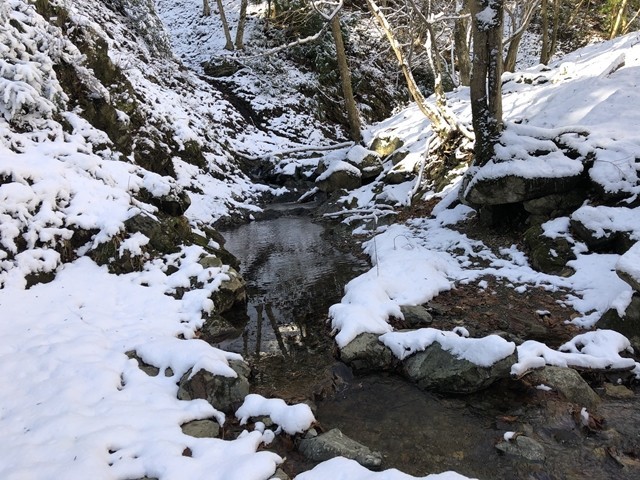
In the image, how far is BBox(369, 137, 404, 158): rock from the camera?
14.7 meters

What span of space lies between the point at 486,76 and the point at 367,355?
20.3 feet

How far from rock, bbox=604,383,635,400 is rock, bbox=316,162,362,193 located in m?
11.0

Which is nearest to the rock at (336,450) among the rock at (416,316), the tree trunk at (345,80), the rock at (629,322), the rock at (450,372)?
the rock at (450,372)

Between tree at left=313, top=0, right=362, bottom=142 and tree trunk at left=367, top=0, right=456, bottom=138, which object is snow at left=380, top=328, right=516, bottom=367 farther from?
tree at left=313, top=0, right=362, bottom=142

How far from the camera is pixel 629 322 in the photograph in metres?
4.77

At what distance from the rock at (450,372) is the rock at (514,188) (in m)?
3.89

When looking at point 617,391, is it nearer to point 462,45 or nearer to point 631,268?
point 631,268

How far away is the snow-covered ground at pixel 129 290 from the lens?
10.5ft

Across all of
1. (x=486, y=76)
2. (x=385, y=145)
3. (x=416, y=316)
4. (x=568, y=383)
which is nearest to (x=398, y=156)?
(x=385, y=145)

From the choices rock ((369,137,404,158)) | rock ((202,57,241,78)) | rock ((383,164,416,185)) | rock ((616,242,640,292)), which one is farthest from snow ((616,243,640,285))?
rock ((202,57,241,78))

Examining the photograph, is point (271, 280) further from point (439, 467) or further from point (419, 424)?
point (439, 467)

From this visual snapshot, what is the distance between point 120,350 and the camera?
4.66m

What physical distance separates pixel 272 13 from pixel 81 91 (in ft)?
69.4

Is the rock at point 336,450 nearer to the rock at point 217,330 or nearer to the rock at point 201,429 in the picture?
the rock at point 201,429
